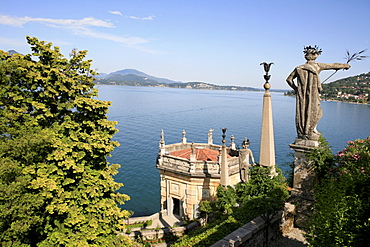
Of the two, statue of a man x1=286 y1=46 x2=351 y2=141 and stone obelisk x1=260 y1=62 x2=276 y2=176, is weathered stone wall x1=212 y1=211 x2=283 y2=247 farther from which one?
statue of a man x1=286 y1=46 x2=351 y2=141

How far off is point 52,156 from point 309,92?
9522 mm

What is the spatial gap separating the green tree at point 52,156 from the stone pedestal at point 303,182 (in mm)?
7124

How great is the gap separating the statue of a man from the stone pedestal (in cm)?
34

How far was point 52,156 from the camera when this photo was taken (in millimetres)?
9703

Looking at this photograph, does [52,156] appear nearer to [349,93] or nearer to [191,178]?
[191,178]

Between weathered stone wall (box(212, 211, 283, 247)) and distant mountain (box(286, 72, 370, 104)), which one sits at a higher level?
distant mountain (box(286, 72, 370, 104))

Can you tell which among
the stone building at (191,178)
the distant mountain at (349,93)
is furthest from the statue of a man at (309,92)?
the distant mountain at (349,93)

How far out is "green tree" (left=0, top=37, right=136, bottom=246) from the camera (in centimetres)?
920

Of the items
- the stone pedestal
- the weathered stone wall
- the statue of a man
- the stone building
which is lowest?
the stone building

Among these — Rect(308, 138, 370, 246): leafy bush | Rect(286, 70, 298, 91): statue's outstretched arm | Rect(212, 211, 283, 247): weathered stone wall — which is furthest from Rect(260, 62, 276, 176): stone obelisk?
Rect(308, 138, 370, 246): leafy bush

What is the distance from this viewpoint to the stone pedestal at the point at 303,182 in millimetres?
8672

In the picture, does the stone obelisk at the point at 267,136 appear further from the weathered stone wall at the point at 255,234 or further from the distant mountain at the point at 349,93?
the distant mountain at the point at 349,93

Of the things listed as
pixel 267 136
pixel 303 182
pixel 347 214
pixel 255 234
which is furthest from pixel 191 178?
pixel 347 214

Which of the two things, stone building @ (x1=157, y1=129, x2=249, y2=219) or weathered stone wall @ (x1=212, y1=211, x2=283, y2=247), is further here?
stone building @ (x1=157, y1=129, x2=249, y2=219)
